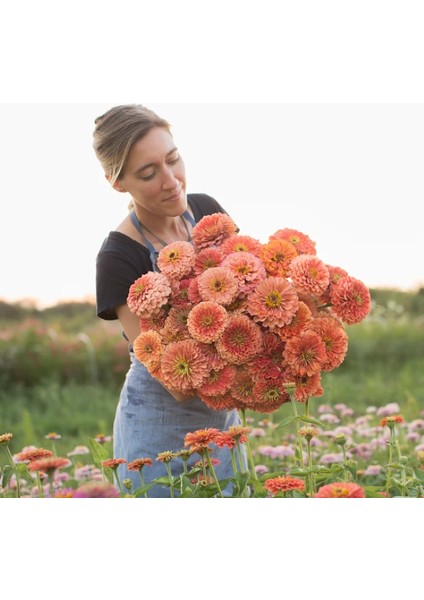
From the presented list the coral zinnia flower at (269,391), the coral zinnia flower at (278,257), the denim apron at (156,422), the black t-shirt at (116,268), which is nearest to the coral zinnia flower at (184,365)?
the coral zinnia flower at (269,391)

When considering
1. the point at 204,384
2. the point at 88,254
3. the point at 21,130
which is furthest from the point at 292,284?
the point at 88,254

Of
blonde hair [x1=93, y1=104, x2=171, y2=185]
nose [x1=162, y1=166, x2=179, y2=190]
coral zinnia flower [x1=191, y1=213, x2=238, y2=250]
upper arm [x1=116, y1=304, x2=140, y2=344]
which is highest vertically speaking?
blonde hair [x1=93, y1=104, x2=171, y2=185]

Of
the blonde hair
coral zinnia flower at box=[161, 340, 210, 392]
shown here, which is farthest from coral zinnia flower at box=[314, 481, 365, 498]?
the blonde hair

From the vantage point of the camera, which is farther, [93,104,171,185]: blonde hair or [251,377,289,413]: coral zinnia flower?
[93,104,171,185]: blonde hair

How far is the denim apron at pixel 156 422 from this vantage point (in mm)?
1967

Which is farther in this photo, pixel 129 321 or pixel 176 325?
pixel 129 321

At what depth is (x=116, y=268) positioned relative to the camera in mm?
1805

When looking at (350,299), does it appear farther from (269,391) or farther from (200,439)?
(200,439)

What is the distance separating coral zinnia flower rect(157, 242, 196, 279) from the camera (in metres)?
1.57

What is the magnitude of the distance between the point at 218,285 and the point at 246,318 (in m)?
0.09

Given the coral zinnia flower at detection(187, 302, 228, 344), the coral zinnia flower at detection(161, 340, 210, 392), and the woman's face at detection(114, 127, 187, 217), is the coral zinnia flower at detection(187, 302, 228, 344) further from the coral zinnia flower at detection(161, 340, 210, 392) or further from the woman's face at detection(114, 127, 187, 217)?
the woman's face at detection(114, 127, 187, 217)

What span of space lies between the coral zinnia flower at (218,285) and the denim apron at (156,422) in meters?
0.51

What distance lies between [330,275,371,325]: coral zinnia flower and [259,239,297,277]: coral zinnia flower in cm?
11

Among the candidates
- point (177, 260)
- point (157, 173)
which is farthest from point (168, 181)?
point (177, 260)
